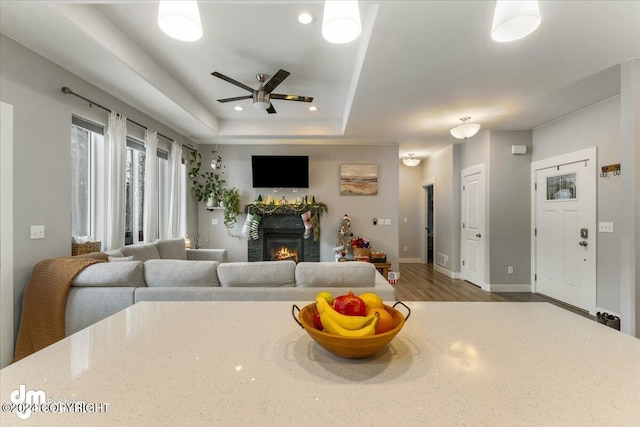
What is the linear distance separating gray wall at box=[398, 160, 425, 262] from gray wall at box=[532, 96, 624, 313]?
3804 mm

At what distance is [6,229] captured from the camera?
2180mm

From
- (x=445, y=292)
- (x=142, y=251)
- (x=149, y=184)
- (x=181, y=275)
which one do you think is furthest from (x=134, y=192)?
(x=445, y=292)

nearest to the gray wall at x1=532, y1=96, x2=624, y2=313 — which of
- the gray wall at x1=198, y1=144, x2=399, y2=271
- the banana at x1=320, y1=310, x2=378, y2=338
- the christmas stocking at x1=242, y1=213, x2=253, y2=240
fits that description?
the gray wall at x1=198, y1=144, x2=399, y2=271

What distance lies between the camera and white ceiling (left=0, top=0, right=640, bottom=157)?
196 cm

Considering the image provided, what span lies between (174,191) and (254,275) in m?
3.03

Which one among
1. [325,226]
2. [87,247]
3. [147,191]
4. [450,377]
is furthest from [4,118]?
[325,226]

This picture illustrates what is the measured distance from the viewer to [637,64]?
2396 millimetres

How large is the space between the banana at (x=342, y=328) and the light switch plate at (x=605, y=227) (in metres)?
4.05

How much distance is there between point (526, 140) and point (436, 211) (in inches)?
88.2

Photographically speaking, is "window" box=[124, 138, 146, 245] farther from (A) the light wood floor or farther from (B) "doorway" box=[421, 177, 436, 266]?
(B) "doorway" box=[421, 177, 436, 266]

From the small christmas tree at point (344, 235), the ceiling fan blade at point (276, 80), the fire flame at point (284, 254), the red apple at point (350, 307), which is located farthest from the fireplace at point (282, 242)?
the red apple at point (350, 307)

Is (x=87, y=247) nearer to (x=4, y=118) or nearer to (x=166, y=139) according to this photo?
(x=4, y=118)

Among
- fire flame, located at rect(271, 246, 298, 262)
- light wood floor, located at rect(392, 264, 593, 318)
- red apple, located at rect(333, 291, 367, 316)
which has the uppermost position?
red apple, located at rect(333, 291, 367, 316)

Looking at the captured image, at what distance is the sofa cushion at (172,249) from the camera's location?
12.8ft
